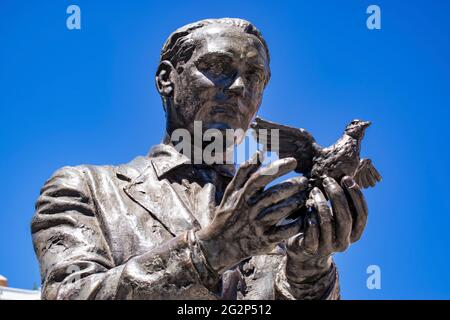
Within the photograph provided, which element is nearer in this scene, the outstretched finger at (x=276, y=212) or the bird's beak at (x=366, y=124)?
the outstretched finger at (x=276, y=212)

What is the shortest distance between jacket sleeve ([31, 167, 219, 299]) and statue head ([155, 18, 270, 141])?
3.21 ft

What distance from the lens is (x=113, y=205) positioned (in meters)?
6.18

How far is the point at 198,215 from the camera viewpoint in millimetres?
6289

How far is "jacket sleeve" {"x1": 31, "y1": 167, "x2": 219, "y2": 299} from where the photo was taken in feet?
17.2

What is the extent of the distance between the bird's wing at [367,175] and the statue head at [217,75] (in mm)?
988

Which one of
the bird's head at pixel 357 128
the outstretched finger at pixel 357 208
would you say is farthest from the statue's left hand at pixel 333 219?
the bird's head at pixel 357 128

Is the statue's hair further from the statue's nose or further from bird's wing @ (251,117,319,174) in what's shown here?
bird's wing @ (251,117,319,174)

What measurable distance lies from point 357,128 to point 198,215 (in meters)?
1.31

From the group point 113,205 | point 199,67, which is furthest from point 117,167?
point 199,67

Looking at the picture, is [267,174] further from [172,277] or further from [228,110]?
[228,110]

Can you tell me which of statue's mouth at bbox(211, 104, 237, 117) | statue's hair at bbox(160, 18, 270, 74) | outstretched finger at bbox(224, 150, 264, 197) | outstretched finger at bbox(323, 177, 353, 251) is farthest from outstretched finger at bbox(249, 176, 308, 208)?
statue's hair at bbox(160, 18, 270, 74)

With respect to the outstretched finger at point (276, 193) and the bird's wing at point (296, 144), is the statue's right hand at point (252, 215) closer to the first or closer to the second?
the outstretched finger at point (276, 193)

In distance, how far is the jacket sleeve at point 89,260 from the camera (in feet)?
17.2

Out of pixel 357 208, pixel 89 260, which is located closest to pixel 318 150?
pixel 357 208
